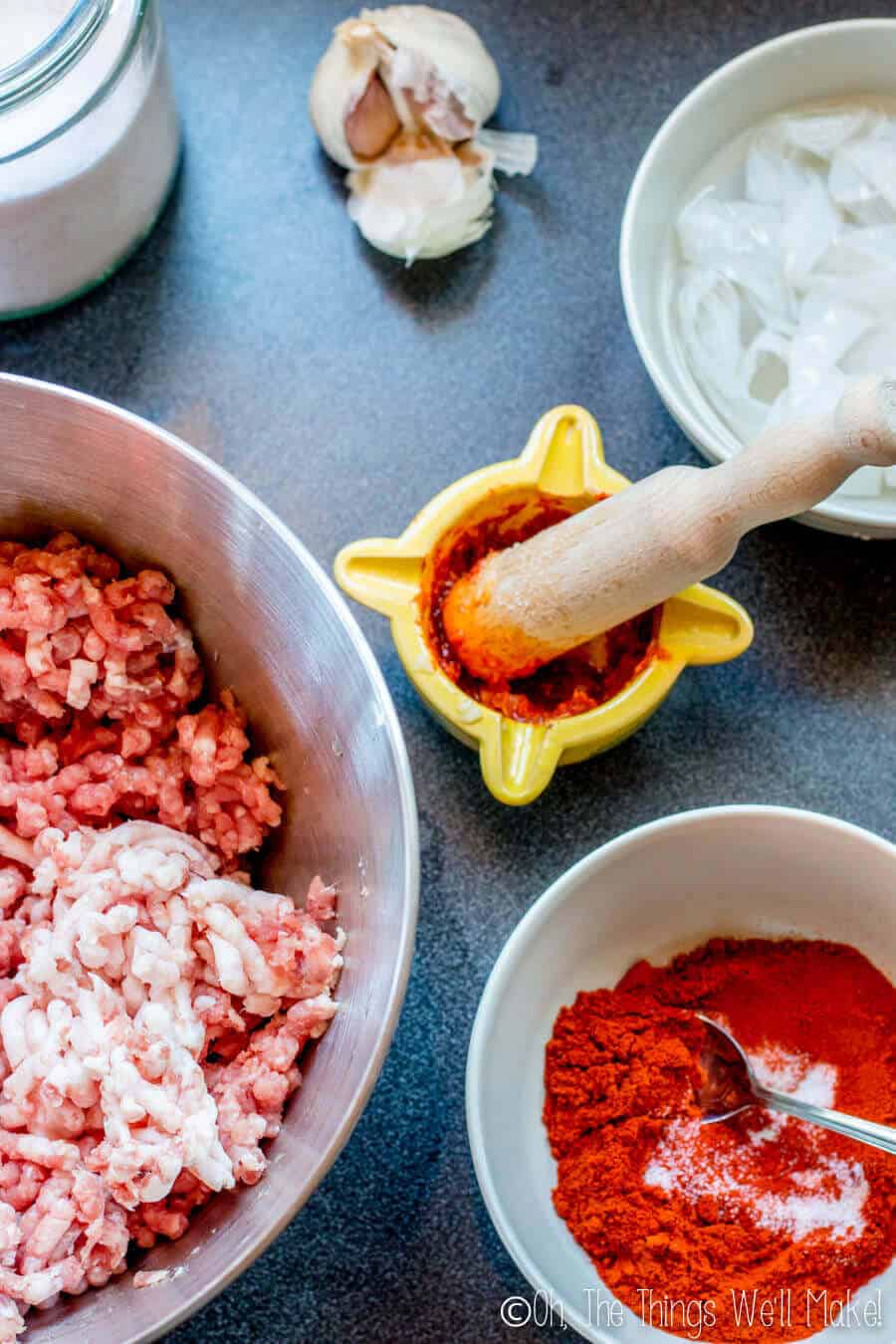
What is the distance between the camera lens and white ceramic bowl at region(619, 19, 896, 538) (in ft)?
4.22

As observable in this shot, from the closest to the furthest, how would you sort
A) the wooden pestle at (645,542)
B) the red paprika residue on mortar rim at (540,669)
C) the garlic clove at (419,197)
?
1. the wooden pestle at (645,542)
2. the red paprika residue on mortar rim at (540,669)
3. the garlic clove at (419,197)

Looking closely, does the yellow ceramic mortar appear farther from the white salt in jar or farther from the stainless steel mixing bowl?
the white salt in jar

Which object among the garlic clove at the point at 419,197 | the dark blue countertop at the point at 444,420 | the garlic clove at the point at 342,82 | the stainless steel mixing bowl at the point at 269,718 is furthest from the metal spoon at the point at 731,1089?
the garlic clove at the point at 342,82

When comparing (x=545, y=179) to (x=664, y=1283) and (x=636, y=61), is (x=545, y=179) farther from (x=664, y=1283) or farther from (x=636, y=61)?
(x=664, y=1283)

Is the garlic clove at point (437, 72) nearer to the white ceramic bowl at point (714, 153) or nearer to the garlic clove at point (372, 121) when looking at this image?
the garlic clove at point (372, 121)

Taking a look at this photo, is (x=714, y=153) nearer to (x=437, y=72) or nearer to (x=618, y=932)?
(x=437, y=72)

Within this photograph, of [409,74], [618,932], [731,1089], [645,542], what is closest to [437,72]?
[409,74]

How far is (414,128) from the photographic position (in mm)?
1411

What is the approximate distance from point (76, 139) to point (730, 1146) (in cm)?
103

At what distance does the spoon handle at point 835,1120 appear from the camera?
115 centimetres

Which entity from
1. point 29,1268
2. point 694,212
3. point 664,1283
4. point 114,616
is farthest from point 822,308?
point 29,1268

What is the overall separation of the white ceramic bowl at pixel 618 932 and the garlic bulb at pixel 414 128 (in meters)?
0.64

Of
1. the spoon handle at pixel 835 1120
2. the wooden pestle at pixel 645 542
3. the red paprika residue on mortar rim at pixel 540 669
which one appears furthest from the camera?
the red paprika residue on mortar rim at pixel 540 669

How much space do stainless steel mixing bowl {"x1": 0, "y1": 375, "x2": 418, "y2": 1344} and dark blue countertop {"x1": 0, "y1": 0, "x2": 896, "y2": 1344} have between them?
0.23 metres
